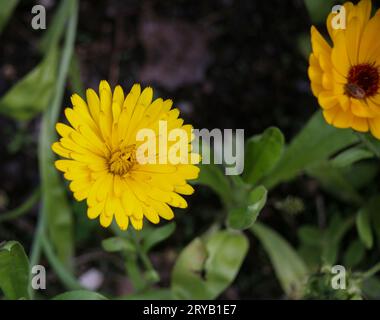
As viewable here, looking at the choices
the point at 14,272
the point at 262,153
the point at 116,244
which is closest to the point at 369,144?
the point at 262,153

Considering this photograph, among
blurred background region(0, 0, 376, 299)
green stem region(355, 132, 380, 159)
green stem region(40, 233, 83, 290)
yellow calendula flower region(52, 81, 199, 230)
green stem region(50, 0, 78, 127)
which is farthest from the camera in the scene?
blurred background region(0, 0, 376, 299)

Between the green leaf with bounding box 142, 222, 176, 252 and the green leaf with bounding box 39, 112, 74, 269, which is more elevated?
the green leaf with bounding box 39, 112, 74, 269

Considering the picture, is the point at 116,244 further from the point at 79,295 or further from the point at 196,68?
the point at 196,68

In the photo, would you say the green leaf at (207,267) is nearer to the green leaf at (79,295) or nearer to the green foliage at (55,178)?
the green leaf at (79,295)

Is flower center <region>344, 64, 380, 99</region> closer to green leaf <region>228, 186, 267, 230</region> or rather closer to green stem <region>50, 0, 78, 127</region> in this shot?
green leaf <region>228, 186, 267, 230</region>

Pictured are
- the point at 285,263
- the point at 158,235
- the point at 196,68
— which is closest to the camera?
the point at 158,235

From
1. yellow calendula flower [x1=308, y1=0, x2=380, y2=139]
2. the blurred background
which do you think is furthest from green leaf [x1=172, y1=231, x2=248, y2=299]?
yellow calendula flower [x1=308, y1=0, x2=380, y2=139]
